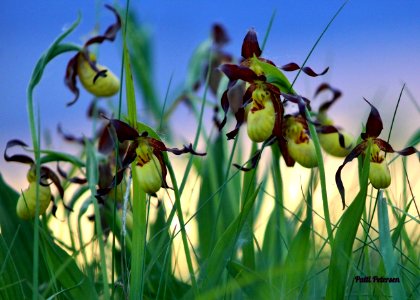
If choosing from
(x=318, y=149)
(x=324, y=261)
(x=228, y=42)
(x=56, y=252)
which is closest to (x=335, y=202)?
(x=324, y=261)

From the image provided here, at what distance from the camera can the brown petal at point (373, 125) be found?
1295 millimetres

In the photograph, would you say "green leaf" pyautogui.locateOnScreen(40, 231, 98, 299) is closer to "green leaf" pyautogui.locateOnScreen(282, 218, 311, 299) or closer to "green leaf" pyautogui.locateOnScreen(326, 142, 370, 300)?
"green leaf" pyautogui.locateOnScreen(282, 218, 311, 299)

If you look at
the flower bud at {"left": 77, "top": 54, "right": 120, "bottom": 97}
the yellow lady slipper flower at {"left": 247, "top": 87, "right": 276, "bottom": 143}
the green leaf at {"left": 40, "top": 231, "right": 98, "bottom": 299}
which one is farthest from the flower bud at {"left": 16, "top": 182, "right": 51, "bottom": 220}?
the yellow lady slipper flower at {"left": 247, "top": 87, "right": 276, "bottom": 143}

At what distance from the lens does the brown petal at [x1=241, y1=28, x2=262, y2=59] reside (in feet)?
4.50

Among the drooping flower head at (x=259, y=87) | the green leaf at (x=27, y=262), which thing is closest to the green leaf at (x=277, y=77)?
the drooping flower head at (x=259, y=87)

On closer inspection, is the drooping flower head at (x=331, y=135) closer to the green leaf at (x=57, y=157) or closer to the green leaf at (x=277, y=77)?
the green leaf at (x=277, y=77)

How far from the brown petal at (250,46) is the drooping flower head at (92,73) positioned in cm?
79

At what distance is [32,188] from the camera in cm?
175

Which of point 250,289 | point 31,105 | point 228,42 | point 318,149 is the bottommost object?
point 250,289

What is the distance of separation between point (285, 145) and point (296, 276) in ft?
1.52

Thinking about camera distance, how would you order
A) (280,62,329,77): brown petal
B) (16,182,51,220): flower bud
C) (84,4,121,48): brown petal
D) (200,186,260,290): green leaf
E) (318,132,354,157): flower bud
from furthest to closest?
(84,4,121,48): brown petal, (318,132,354,157): flower bud, (16,182,51,220): flower bud, (280,62,329,77): brown petal, (200,186,260,290): green leaf

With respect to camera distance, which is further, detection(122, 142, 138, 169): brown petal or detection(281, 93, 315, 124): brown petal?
detection(122, 142, 138, 169): brown petal

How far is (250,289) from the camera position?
52.2 inches

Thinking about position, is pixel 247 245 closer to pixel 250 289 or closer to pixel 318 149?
pixel 250 289
